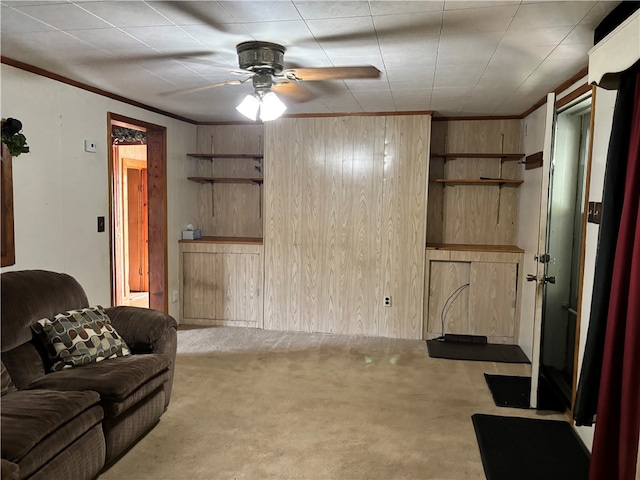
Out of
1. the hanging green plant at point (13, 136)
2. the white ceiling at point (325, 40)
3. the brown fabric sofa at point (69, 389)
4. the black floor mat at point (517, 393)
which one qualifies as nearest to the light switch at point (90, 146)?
the white ceiling at point (325, 40)

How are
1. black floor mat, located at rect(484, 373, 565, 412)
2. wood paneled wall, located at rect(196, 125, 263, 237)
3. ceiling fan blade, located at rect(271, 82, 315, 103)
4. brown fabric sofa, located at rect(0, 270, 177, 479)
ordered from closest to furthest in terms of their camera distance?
brown fabric sofa, located at rect(0, 270, 177, 479) < black floor mat, located at rect(484, 373, 565, 412) < ceiling fan blade, located at rect(271, 82, 315, 103) < wood paneled wall, located at rect(196, 125, 263, 237)

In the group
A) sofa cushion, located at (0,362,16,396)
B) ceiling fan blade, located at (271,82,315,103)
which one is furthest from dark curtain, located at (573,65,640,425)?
sofa cushion, located at (0,362,16,396)

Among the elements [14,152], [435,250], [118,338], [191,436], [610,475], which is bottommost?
[191,436]

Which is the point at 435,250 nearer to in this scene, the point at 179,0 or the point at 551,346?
the point at 551,346

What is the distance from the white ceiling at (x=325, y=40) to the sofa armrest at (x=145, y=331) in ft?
5.33

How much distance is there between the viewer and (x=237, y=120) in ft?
16.9

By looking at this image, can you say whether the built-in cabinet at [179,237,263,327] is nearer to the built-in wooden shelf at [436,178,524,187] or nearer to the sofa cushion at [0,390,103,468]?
the built-in wooden shelf at [436,178,524,187]

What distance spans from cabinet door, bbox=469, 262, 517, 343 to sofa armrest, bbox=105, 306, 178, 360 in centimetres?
295

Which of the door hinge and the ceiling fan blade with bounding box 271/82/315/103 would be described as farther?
the ceiling fan blade with bounding box 271/82/315/103

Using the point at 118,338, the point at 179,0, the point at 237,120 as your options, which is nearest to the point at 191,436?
the point at 118,338

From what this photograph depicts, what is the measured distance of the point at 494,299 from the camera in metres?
4.56

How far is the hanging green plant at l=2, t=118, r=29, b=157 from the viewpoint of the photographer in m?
2.76

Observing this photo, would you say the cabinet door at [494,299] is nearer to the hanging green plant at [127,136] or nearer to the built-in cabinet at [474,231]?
the built-in cabinet at [474,231]

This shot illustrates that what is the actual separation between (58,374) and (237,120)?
344 cm
